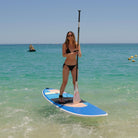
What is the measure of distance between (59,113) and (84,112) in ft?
4.85

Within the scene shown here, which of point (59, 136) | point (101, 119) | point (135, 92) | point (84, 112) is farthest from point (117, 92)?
point (59, 136)

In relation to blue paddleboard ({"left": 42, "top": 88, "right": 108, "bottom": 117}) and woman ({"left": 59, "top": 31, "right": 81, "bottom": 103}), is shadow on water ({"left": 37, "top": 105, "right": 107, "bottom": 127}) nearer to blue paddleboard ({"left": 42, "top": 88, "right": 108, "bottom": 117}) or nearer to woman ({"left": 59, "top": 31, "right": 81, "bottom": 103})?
blue paddleboard ({"left": 42, "top": 88, "right": 108, "bottom": 117})

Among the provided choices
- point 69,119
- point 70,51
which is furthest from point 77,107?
point 70,51

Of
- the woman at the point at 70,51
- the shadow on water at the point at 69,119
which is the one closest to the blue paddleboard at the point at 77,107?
the shadow on water at the point at 69,119

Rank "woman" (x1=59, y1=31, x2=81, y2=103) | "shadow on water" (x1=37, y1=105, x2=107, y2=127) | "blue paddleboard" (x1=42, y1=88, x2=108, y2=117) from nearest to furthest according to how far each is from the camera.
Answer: "blue paddleboard" (x1=42, y1=88, x2=108, y2=117) → "shadow on water" (x1=37, y1=105, x2=107, y2=127) → "woman" (x1=59, y1=31, x2=81, y2=103)

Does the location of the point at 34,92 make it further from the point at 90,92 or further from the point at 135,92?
the point at 135,92

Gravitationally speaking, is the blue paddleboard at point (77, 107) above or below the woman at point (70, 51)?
below

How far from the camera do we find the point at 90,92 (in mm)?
10375

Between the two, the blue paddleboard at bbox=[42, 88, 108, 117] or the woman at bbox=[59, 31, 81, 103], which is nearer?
the blue paddleboard at bbox=[42, 88, 108, 117]

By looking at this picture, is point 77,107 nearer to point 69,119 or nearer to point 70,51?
point 69,119

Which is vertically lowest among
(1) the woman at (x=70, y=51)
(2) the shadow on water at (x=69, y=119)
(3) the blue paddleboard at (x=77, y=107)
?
(2) the shadow on water at (x=69, y=119)

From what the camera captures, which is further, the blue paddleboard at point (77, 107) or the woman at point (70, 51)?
the woman at point (70, 51)

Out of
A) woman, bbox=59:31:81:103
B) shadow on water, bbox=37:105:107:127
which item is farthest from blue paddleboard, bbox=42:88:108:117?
woman, bbox=59:31:81:103

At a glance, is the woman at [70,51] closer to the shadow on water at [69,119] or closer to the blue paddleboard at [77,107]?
the blue paddleboard at [77,107]
